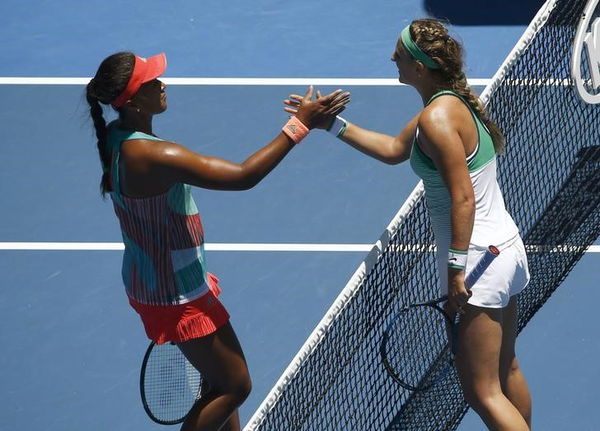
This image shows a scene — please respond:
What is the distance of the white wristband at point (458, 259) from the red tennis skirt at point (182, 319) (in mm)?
940

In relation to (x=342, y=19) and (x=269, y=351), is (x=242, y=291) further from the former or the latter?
(x=342, y=19)

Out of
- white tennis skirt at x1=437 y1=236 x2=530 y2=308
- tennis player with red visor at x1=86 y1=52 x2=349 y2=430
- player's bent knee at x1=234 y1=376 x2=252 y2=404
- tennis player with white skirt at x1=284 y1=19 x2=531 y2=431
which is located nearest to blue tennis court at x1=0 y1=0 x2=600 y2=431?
tennis player with red visor at x1=86 y1=52 x2=349 y2=430

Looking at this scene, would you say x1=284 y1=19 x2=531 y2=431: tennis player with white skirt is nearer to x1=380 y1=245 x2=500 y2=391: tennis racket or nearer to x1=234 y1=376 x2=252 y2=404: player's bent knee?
x1=380 y1=245 x2=500 y2=391: tennis racket

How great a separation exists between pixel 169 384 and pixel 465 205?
5.14 feet

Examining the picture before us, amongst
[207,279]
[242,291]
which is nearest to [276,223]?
[242,291]

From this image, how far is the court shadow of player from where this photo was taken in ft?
28.2

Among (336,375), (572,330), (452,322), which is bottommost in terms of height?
(572,330)

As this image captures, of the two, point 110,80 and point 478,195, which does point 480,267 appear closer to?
point 478,195

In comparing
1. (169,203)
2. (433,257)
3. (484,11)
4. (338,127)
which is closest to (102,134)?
(169,203)

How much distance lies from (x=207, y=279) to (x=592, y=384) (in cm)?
Answer: 240

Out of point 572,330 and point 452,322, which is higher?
point 452,322

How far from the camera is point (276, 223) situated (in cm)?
685

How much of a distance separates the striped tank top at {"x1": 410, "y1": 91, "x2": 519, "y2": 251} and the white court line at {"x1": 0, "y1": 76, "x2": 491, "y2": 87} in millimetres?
4107

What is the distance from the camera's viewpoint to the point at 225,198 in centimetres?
708
